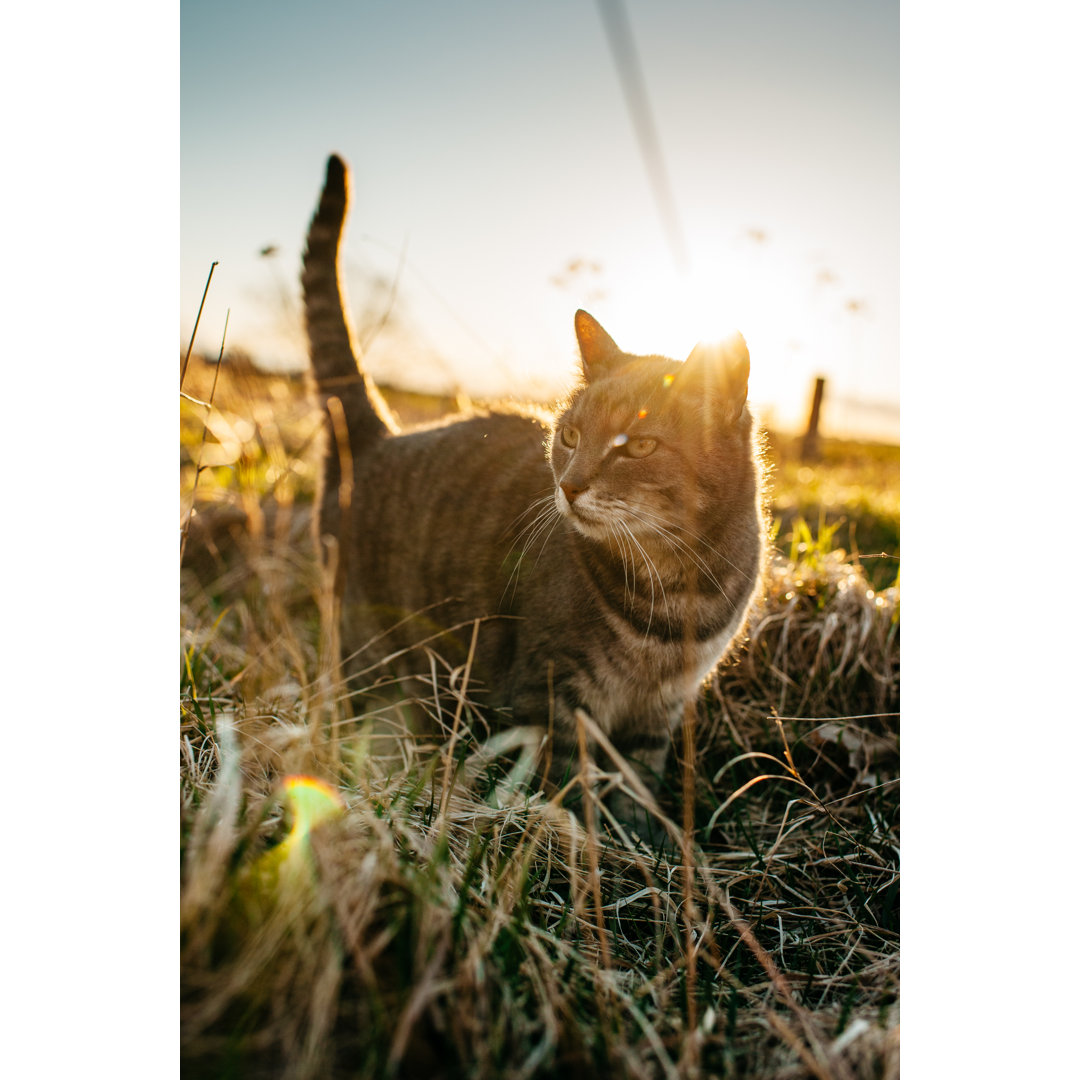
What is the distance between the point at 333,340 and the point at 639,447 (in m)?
1.23

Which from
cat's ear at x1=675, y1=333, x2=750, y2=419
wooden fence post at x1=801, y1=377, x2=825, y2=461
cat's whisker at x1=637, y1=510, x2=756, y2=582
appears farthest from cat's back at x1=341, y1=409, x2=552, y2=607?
wooden fence post at x1=801, y1=377, x2=825, y2=461

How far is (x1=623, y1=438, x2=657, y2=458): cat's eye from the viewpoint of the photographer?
1.57 meters

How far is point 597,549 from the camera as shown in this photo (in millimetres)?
1702

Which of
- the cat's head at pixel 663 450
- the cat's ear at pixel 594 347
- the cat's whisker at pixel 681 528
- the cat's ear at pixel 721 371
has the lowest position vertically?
the cat's whisker at pixel 681 528

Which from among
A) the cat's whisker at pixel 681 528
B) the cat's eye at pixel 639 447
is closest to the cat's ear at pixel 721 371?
the cat's eye at pixel 639 447

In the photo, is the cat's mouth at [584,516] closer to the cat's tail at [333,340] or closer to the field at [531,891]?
the field at [531,891]

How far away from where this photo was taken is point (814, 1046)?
34.7 inches

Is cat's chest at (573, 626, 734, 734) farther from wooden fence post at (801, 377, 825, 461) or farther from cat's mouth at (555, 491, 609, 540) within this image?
wooden fence post at (801, 377, 825, 461)

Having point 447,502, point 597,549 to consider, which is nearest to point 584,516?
point 597,549

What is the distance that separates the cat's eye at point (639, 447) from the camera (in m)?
1.57

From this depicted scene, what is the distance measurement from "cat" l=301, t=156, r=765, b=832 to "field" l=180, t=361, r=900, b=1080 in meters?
0.18

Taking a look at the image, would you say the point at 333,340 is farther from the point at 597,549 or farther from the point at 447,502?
the point at 597,549
